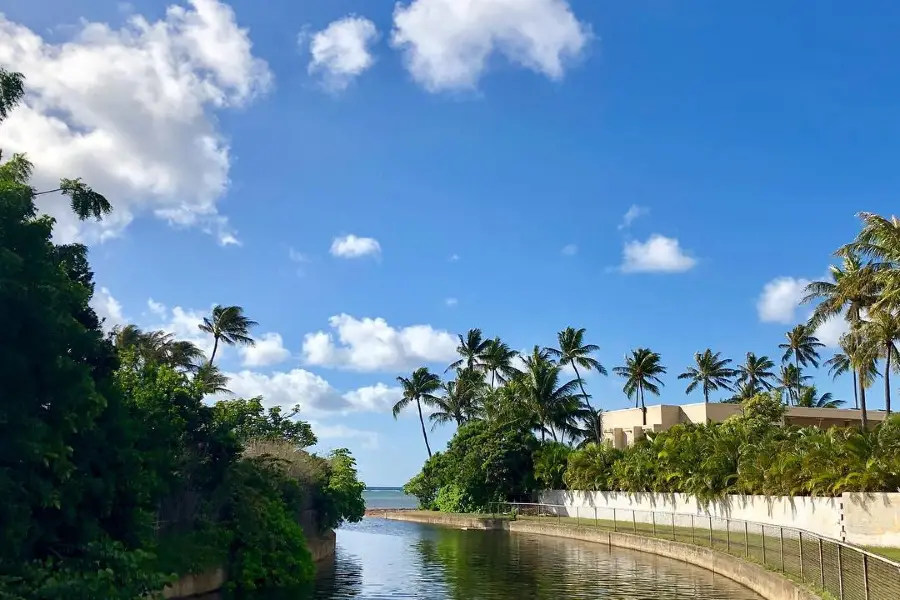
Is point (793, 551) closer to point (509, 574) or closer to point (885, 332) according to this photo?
point (509, 574)

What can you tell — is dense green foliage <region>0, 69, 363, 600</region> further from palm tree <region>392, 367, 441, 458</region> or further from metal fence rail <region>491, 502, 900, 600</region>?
palm tree <region>392, 367, 441, 458</region>

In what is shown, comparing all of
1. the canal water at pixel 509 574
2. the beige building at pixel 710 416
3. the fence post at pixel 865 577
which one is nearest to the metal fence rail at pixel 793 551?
the fence post at pixel 865 577

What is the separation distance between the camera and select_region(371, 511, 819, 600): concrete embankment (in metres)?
21.6

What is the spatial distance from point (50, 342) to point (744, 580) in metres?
21.3

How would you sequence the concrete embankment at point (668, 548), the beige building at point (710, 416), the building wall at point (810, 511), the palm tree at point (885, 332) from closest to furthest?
the concrete embankment at point (668, 548), the building wall at point (810, 511), the palm tree at point (885, 332), the beige building at point (710, 416)

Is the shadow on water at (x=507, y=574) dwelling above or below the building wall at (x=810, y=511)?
below

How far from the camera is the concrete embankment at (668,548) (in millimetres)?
21625

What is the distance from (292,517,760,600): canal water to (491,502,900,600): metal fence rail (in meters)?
1.46

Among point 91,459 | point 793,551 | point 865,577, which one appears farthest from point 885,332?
point 91,459

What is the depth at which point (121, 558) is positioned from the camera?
14.4 metres

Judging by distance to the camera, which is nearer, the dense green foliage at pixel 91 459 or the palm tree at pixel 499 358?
the dense green foliage at pixel 91 459

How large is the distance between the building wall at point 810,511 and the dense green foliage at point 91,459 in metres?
19.7

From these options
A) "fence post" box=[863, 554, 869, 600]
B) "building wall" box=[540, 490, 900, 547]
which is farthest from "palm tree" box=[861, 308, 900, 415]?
"fence post" box=[863, 554, 869, 600]

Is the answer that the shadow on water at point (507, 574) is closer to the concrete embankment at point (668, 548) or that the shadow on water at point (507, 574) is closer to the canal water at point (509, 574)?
the canal water at point (509, 574)
